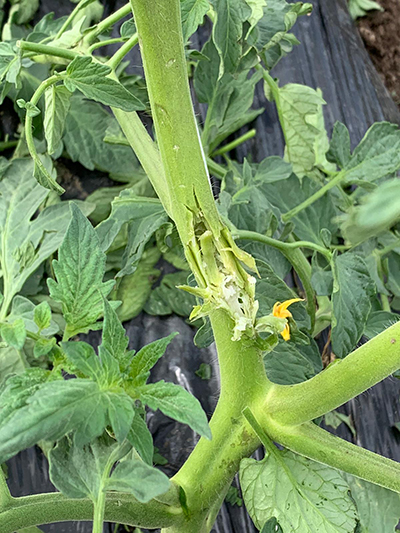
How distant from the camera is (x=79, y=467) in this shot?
0.45 m

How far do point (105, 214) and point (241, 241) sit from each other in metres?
0.30

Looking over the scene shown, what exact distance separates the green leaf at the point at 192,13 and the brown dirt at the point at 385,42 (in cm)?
97

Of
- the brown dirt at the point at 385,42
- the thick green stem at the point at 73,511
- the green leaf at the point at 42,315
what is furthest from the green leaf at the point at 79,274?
the brown dirt at the point at 385,42

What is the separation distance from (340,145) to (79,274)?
0.43 m

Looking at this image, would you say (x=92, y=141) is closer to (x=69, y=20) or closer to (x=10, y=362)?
(x=69, y=20)

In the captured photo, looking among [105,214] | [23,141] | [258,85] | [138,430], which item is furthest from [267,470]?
[258,85]

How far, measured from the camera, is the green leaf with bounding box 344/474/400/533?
66 centimetres

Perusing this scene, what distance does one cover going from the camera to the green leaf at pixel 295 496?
0.52m

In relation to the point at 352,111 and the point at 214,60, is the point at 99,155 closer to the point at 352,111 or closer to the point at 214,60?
the point at 214,60

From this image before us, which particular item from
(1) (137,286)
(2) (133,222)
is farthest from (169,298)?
(2) (133,222)

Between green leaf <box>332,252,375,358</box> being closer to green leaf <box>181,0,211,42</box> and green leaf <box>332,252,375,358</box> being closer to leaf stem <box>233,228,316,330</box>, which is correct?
leaf stem <box>233,228,316,330</box>

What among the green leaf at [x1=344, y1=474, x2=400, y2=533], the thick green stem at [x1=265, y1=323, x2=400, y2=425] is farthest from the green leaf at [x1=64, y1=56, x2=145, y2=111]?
the green leaf at [x1=344, y1=474, x2=400, y2=533]

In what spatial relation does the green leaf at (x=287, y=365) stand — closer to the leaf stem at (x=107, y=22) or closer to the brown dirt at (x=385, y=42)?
the leaf stem at (x=107, y=22)

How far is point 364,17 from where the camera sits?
1.39 metres
